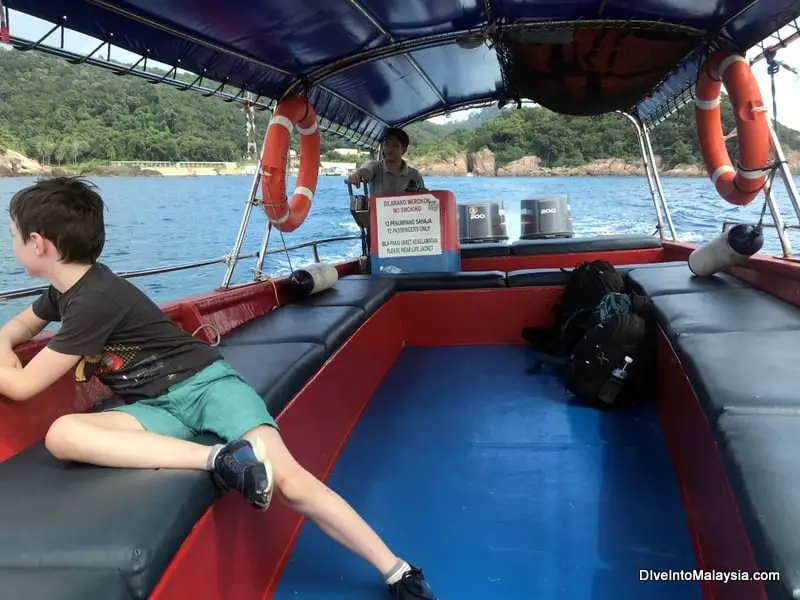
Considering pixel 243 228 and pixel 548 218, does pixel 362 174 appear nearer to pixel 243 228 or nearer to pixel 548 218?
pixel 243 228

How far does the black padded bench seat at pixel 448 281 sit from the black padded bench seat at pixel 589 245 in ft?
4.50

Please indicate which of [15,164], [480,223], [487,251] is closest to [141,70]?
[487,251]

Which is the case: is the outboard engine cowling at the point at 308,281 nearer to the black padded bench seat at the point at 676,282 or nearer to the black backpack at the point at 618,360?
the black backpack at the point at 618,360

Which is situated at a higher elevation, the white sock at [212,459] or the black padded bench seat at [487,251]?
the white sock at [212,459]

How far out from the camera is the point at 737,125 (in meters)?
3.19

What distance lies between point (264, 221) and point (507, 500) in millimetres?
25262

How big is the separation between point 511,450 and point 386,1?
7.01 ft

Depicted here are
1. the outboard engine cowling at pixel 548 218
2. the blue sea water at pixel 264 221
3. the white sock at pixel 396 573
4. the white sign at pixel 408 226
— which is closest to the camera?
the white sock at pixel 396 573

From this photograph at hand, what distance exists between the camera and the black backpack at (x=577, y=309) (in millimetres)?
3359

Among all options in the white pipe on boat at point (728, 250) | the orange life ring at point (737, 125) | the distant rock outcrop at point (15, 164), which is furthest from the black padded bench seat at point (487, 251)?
the distant rock outcrop at point (15, 164)

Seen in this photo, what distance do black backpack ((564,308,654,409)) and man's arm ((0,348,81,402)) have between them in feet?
7.05

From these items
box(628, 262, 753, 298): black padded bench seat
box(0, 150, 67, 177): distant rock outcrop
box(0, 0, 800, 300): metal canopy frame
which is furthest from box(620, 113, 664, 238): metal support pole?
box(0, 150, 67, 177): distant rock outcrop

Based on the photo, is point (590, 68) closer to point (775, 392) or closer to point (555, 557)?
point (775, 392)

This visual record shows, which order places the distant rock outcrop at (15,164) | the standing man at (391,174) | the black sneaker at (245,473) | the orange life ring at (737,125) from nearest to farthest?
the black sneaker at (245,473) < the orange life ring at (737,125) < the standing man at (391,174) < the distant rock outcrop at (15,164)
